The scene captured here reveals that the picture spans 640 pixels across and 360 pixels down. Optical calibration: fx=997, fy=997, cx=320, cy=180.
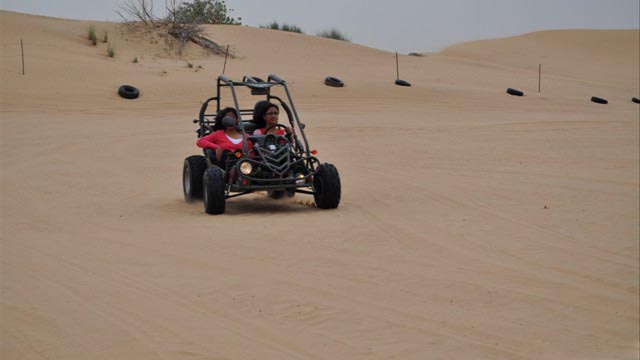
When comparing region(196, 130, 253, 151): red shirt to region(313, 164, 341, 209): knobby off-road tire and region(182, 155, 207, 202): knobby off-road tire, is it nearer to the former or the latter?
region(182, 155, 207, 202): knobby off-road tire

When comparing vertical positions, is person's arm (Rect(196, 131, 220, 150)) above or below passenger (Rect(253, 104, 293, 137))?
below

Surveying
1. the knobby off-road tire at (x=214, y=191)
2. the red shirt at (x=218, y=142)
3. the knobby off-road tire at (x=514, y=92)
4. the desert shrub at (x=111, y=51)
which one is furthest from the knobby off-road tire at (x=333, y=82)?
the knobby off-road tire at (x=214, y=191)

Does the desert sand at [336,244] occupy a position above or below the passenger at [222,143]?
below

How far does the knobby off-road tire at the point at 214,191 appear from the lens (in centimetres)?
1065

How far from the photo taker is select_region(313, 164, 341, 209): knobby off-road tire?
1089 centimetres

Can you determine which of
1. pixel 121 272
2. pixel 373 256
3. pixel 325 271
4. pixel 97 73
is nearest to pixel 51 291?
pixel 121 272

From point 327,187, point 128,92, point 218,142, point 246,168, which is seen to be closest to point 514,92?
point 128,92

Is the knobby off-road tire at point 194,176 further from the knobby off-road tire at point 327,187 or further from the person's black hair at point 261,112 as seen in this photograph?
the knobby off-road tire at point 327,187

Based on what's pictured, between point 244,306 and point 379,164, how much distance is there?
8.98 metres

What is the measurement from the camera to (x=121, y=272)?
8.02 metres

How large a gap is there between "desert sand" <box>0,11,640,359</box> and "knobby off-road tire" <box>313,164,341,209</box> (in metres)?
0.21

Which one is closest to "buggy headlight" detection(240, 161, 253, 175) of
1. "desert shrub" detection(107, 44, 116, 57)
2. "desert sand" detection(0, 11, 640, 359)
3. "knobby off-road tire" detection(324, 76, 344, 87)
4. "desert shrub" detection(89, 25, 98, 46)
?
"desert sand" detection(0, 11, 640, 359)

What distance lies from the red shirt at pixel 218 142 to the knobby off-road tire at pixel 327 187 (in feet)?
Answer: 3.57

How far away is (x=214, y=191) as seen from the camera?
1065 cm
